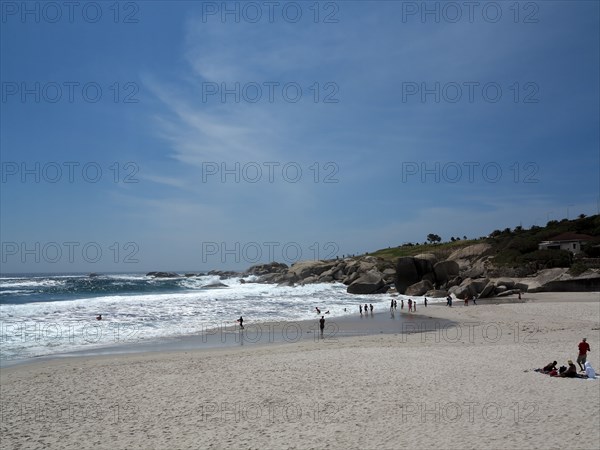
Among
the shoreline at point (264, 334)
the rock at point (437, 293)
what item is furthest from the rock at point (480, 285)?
the shoreline at point (264, 334)

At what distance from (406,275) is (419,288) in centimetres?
288

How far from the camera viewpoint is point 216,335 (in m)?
27.9

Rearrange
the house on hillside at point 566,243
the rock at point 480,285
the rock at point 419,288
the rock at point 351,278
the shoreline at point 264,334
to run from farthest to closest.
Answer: the rock at point 351,278, the house on hillside at point 566,243, the rock at point 419,288, the rock at point 480,285, the shoreline at point 264,334

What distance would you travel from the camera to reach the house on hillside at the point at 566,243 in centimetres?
6141

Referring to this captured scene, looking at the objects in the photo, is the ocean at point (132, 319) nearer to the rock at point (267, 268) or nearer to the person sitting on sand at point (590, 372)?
the person sitting on sand at point (590, 372)

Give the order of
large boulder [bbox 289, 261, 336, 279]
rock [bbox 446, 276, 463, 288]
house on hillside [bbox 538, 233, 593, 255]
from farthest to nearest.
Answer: large boulder [bbox 289, 261, 336, 279] < house on hillside [bbox 538, 233, 593, 255] < rock [bbox 446, 276, 463, 288]

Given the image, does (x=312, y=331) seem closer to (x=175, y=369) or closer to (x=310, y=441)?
(x=175, y=369)

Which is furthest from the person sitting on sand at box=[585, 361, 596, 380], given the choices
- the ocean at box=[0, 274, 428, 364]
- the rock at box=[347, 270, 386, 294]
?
the rock at box=[347, 270, 386, 294]

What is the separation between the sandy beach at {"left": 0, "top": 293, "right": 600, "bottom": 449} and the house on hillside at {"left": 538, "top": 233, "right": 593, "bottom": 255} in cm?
4654

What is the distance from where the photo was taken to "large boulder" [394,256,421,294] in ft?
184

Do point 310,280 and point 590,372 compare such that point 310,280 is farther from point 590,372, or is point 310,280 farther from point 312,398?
point 312,398

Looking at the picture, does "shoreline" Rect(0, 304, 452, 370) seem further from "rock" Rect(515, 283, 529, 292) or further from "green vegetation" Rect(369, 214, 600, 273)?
"green vegetation" Rect(369, 214, 600, 273)

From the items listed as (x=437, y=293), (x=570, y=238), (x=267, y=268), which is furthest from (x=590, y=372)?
(x=267, y=268)

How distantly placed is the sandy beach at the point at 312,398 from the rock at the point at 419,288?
31.3m
